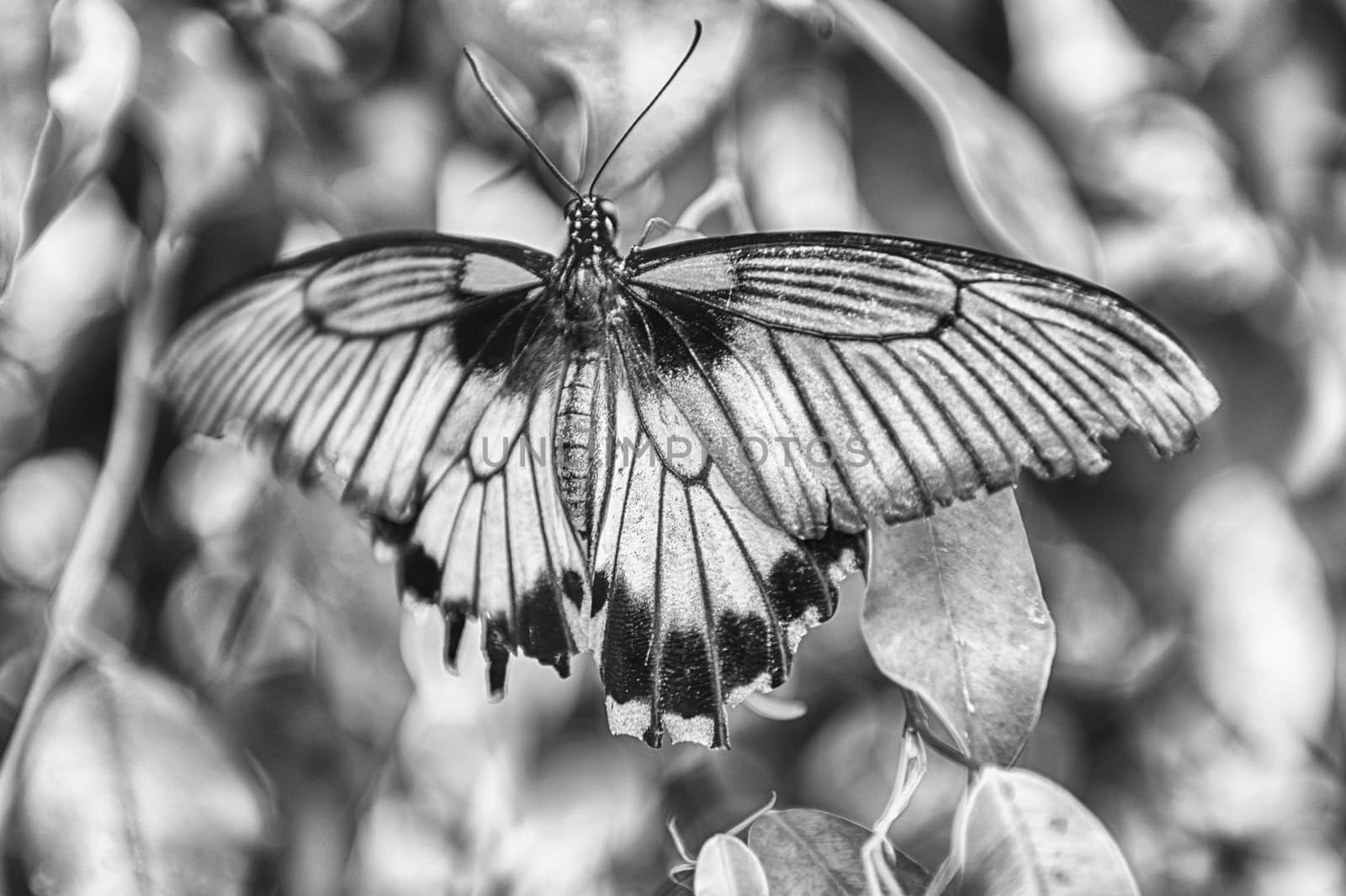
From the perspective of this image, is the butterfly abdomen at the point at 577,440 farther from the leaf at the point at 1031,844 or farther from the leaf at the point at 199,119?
the leaf at the point at 199,119

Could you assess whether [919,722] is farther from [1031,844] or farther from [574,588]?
[574,588]

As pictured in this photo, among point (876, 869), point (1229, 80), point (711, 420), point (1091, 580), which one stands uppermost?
point (1229, 80)

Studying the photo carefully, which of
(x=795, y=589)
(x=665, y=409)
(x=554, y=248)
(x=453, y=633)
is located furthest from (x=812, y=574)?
(x=554, y=248)

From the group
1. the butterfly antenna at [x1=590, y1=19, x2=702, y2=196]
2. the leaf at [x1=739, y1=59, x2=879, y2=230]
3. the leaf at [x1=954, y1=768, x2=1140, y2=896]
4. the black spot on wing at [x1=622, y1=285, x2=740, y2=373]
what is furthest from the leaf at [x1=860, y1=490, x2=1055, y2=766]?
the leaf at [x1=739, y1=59, x2=879, y2=230]

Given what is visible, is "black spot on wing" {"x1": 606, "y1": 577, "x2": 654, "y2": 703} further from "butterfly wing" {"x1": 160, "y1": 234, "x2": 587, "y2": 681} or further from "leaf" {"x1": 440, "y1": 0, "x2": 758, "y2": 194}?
"leaf" {"x1": 440, "y1": 0, "x2": 758, "y2": 194}

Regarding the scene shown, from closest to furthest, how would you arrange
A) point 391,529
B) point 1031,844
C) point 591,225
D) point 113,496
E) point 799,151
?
point 1031,844
point 591,225
point 391,529
point 113,496
point 799,151

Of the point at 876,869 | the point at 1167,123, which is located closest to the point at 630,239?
the point at 876,869

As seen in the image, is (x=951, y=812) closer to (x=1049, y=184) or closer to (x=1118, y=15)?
(x=1049, y=184)
